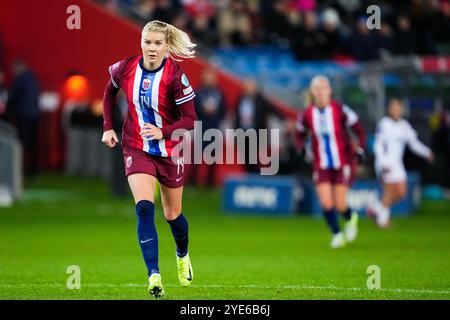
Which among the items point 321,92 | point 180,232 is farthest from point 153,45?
point 321,92

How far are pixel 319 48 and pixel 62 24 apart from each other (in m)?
6.30

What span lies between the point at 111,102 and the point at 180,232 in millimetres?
1449

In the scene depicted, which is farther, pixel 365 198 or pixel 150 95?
pixel 365 198

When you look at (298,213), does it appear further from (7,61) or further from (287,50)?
(7,61)

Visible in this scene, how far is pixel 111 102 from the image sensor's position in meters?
11.5

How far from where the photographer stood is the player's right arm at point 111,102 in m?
11.2

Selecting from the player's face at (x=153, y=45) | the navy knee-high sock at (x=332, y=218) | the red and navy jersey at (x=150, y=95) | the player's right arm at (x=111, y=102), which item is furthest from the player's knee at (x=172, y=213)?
the navy knee-high sock at (x=332, y=218)

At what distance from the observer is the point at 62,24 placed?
1141 inches

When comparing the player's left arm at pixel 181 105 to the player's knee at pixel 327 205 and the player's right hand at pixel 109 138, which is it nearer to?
the player's right hand at pixel 109 138

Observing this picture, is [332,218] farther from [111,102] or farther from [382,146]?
[111,102]

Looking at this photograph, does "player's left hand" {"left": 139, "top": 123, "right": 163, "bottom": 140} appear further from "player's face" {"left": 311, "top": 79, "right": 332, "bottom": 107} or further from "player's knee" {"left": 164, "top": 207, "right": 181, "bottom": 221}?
"player's face" {"left": 311, "top": 79, "right": 332, "bottom": 107}
